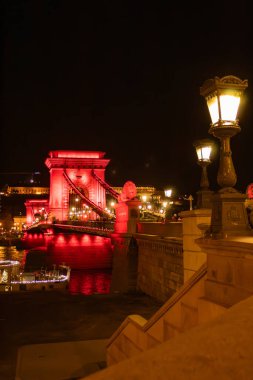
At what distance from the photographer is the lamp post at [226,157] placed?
4793mm

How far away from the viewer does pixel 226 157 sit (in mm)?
4965

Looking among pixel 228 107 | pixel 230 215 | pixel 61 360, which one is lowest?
pixel 61 360

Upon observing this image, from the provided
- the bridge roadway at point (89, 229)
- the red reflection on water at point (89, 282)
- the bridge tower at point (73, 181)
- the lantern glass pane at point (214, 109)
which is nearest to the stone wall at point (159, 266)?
the red reflection on water at point (89, 282)

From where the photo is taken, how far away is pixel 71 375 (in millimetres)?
6734

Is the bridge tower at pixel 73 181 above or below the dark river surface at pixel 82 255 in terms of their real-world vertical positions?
above

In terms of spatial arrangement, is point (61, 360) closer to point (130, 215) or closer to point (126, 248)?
point (126, 248)

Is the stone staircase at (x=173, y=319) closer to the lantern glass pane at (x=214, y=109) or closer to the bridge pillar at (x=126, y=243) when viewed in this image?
the lantern glass pane at (x=214, y=109)

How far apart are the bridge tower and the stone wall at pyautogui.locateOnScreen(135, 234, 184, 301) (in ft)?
165

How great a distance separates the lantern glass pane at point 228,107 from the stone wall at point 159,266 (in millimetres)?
9072

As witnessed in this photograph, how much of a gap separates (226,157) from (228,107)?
0.61 metres

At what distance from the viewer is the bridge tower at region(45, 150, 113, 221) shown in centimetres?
7012

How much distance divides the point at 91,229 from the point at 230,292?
1348 inches

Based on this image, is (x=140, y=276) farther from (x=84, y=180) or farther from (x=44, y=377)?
(x=84, y=180)

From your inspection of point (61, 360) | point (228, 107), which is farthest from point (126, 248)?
point (228, 107)
